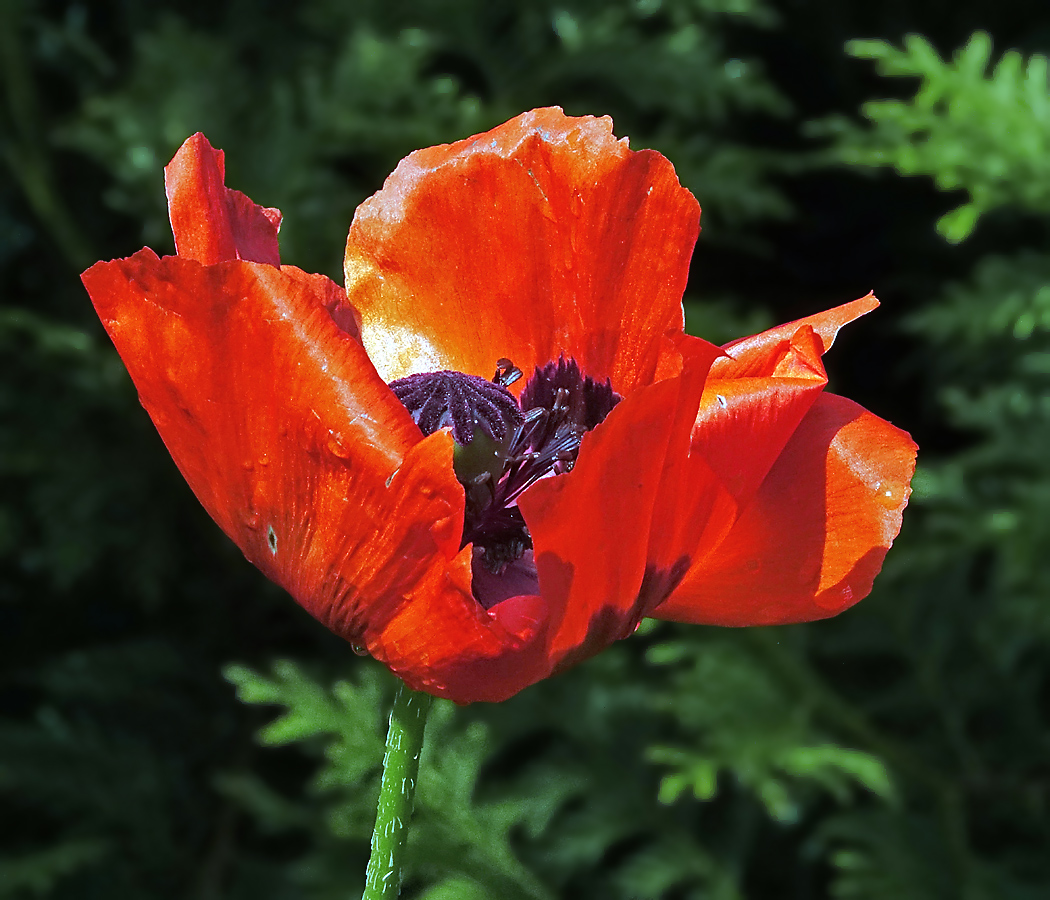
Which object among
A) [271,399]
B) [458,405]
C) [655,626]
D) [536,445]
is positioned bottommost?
[655,626]

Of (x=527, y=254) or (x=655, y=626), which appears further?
(x=655, y=626)

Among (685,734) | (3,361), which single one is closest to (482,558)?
(685,734)

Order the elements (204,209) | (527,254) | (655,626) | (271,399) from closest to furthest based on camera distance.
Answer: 1. (271,399)
2. (204,209)
3. (527,254)
4. (655,626)

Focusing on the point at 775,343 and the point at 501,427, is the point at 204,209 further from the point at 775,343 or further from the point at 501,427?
the point at 775,343

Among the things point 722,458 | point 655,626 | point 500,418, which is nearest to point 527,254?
point 500,418

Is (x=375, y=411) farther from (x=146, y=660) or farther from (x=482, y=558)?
(x=146, y=660)

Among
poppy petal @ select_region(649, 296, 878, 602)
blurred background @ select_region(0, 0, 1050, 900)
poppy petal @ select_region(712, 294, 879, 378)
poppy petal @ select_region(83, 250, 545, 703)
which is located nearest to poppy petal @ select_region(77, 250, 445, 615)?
poppy petal @ select_region(83, 250, 545, 703)
